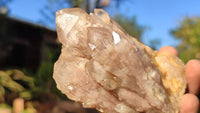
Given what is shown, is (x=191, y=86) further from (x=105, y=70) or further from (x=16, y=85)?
(x=16, y=85)

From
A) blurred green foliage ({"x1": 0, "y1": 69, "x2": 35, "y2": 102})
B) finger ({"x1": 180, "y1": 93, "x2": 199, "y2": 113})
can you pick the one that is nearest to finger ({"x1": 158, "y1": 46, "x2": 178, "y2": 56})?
finger ({"x1": 180, "y1": 93, "x2": 199, "y2": 113})

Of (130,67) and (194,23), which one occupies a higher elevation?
(194,23)

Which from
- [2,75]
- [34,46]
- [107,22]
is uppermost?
[107,22]

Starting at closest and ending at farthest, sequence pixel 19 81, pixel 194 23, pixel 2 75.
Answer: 1. pixel 2 75
2. pixel 19 81
3. pixel 194 23

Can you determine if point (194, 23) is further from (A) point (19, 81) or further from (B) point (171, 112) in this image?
(B) point (171, 112)

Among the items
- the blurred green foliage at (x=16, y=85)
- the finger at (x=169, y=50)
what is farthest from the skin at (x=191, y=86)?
the blurred green foliage at (x=16, y=85)

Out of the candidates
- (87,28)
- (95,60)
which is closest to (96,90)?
(95,60)

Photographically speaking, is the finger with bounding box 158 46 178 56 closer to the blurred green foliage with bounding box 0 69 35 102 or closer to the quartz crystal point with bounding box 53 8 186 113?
the quartz crystal point with bounding box 53 8 186 113

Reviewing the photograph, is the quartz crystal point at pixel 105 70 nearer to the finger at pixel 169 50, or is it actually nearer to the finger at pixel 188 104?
the finger at pixel 188 104
